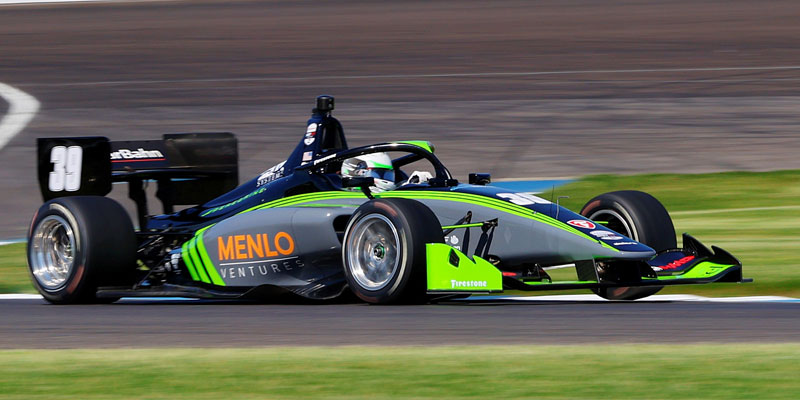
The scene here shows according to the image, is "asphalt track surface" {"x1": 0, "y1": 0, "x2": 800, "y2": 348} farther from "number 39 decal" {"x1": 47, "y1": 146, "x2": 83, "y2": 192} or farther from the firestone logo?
the firestone logo

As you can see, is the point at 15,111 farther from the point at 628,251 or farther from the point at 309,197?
the point at 628,251

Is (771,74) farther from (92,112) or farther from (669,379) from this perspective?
(669,379)

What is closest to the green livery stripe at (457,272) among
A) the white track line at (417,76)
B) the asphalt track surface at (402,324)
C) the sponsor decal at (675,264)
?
the asphalt track surface at (402,324)

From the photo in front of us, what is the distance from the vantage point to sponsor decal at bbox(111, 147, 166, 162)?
10383 mm

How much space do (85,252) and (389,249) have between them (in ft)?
7.42

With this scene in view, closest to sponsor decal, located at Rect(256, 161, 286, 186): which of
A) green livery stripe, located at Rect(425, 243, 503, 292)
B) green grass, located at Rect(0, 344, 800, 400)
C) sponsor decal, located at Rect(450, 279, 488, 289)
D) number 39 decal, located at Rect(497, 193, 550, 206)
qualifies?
number 39 decal, located at Rect(497, 193, 550, 206)

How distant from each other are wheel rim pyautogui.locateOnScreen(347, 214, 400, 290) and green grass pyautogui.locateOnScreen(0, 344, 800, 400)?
1.75 meters

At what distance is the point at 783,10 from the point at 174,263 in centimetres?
2817

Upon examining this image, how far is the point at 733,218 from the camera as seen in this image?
13.3 meters

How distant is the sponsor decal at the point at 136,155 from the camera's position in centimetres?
1038

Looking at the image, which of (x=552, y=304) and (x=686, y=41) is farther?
(x=686, y=41)

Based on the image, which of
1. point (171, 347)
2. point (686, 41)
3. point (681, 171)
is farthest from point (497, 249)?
point (686, 41)

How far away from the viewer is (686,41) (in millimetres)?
29156

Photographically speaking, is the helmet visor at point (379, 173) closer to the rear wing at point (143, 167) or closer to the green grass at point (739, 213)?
the rear wing at point (143, 167)
